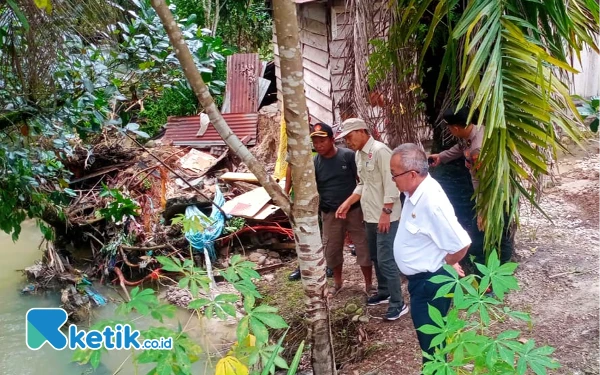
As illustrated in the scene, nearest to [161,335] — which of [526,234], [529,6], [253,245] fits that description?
[529,6]

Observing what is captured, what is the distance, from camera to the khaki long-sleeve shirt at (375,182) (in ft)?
13.5

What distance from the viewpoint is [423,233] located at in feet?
9.70

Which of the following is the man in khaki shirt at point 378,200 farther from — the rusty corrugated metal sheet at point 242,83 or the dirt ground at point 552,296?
the rusty corrugated metal sheet at point 242,83

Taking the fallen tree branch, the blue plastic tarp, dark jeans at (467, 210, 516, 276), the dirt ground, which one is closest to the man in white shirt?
the dirt ground

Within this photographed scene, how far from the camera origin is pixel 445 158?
14.7 feet

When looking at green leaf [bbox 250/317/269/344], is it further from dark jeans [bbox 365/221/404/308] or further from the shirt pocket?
dark jeans [bbox 365/221/404/308]

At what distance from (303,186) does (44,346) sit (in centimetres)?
420

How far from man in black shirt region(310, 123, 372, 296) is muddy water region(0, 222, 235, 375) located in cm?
130

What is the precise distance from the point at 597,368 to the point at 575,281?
1.25 meters

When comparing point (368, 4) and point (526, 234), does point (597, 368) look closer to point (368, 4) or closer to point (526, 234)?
point (526, 234)

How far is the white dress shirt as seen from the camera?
113 inches

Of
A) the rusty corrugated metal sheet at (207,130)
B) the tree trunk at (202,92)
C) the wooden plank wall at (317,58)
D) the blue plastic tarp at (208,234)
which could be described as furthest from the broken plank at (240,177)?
the tree trunk at (202,92)

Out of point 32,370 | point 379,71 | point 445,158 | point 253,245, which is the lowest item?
point 32,370

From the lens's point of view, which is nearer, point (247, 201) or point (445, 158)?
point (445, 158)
